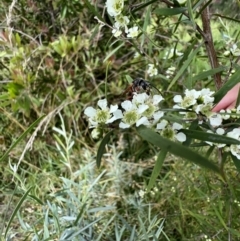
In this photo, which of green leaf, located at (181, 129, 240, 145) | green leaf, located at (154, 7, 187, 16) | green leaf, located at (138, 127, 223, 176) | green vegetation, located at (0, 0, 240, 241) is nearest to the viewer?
green leaf, located at (138, 127, 223, 176)

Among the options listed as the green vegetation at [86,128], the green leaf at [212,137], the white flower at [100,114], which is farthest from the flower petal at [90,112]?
the green vegetation at [86,128]

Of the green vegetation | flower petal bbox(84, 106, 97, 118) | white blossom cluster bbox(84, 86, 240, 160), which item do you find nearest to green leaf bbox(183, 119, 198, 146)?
white blossom cluster bbox(84, 86, 240, 160)

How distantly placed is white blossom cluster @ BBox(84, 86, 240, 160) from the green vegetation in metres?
0.23

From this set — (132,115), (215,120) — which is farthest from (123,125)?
(215,120)

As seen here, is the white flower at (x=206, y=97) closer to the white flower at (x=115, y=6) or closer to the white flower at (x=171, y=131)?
the white flower at (x=171, y=131)

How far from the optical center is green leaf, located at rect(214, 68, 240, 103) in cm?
54

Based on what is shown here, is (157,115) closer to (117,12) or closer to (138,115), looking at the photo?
(138,115)

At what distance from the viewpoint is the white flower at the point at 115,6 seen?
0.59m

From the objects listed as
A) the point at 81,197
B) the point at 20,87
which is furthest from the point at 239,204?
the point at 20,87

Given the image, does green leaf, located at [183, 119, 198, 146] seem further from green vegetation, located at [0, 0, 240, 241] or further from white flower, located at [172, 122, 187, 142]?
green vegetation, located at [0, 0, 240, 241]

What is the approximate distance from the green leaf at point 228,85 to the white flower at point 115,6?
173 mm

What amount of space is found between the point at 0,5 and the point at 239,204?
0.92m

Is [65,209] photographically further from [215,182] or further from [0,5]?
[0,5]

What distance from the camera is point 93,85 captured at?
1358mm
